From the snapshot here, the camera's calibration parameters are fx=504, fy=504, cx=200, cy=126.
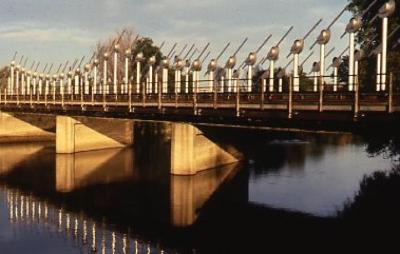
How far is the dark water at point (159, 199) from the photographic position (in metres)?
26.4

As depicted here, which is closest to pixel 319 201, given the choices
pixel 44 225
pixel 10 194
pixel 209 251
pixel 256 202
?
pixel 256 202

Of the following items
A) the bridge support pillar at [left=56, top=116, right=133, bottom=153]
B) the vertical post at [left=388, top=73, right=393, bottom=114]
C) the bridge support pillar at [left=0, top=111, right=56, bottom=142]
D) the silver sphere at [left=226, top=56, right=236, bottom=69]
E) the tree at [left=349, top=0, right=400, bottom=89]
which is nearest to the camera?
the vertical post at [left=388, top=73, right=393, bottom=114]

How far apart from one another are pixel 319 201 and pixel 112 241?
15.1 meters

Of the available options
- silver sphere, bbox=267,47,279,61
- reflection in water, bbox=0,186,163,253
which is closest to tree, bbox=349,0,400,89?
silver sphere, bbox=267,47,279,61

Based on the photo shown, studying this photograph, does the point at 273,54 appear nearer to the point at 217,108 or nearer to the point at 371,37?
the point at 217,108

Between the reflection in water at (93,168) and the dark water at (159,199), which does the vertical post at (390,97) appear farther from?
the reflection in water at (93,168)

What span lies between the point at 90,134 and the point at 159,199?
29172 millimetres

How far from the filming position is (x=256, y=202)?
3519 cm

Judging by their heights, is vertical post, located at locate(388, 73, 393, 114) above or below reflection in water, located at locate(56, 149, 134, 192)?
above

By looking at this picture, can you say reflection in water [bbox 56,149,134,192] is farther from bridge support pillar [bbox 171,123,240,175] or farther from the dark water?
bridge support pillar [bbox 171,123,240,175]

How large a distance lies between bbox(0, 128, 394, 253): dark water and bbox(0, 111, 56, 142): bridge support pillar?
1565cm

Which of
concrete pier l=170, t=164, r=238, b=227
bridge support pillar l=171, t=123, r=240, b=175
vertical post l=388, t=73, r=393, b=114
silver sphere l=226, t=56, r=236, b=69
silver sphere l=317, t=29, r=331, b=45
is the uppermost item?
silver sphere l=317, t=29, r=331, b=45

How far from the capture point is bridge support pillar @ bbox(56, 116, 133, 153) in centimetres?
5944

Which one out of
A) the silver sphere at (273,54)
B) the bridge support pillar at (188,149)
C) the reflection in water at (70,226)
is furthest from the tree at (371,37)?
the reflection in water at (70,226)
